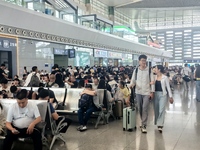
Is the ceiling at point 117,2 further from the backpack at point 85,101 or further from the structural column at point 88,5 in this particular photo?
the backpack at point 85,101

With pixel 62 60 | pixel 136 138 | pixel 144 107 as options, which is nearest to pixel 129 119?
pixel 144 107

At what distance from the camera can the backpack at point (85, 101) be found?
5.95 meters

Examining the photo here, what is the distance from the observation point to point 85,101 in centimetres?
597

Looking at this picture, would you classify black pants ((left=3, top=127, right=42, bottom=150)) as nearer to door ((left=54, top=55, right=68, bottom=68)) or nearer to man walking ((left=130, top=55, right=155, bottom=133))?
man walking ((left=130, top=55, right=155, bottom=133))

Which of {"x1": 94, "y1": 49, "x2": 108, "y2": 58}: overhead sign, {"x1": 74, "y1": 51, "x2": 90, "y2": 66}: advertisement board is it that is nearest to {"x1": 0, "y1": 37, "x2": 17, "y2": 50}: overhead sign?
{"x1": 74, "y1": 51, "x2": 90, "y2": 66}: advertisement board

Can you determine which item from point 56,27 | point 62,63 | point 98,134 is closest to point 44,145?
point 98,134

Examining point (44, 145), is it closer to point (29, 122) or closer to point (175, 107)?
point (29, 122)

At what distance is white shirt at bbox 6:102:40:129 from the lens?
396 cm

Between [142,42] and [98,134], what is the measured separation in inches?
1373

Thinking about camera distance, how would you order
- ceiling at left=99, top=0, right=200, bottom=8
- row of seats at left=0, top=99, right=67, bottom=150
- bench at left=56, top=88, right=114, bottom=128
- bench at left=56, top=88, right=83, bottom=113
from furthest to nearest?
ceiling at left=99, top=0, right=200, bottom=8 < bench at left=56, top=88, right=83, bottom=113 < bench at left=56, top=88, right=114, bottom=128 < row of seats at left=0, top=99, right=67, bottom=150

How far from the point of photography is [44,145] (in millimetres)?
4555

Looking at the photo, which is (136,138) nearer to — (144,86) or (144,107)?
(144,107)

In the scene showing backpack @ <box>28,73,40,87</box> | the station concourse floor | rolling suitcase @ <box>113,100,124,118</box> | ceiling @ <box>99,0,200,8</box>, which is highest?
ceiling @ <box>99,0,200,8</box>

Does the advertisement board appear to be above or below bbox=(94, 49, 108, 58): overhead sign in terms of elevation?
below
